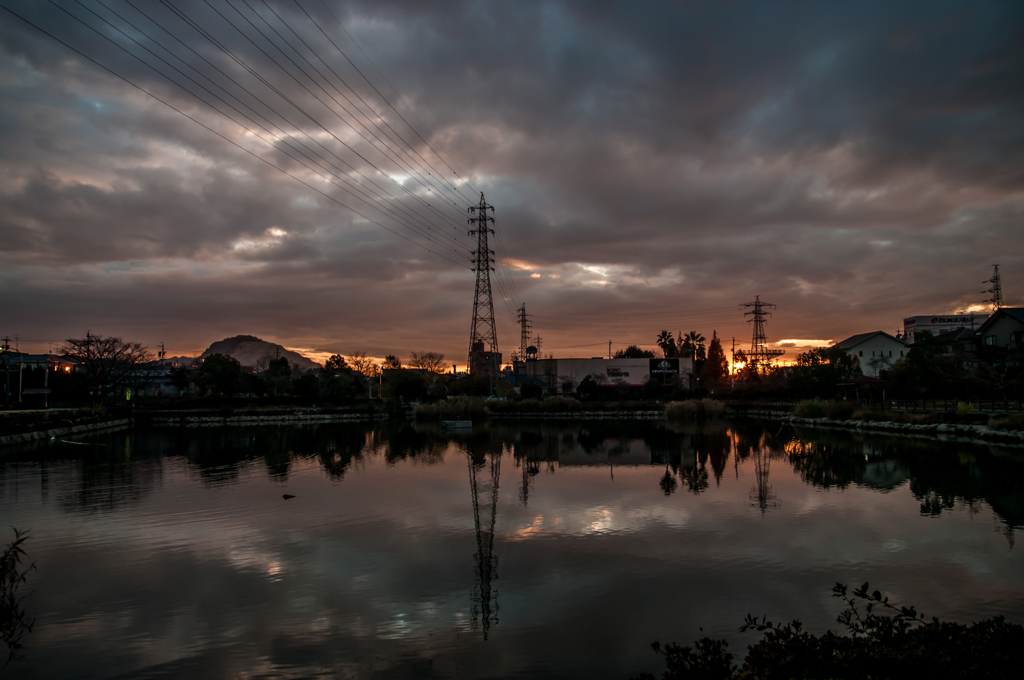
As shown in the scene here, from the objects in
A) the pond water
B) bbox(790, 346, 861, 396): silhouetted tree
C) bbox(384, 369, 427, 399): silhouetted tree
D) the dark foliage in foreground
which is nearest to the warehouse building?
bbox(384, 369, 427, 399): silhouetted tree

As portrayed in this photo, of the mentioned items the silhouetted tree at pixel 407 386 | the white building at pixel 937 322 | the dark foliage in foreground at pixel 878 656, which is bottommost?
the dark foliage in foreground at pixel 878 656

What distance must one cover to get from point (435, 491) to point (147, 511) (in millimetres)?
8678

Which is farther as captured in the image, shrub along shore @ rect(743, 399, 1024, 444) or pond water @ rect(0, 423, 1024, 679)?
shrub along shore @ rect(743, 399, 1024, 444)

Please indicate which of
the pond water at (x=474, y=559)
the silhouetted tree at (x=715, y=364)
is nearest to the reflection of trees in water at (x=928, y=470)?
the pond water at (x=474, y=559)

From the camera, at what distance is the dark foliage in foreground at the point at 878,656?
5.53m

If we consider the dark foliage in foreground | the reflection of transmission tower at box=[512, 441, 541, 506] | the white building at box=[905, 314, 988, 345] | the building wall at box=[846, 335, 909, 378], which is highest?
the white building at box=[905, 314, 988, 345]

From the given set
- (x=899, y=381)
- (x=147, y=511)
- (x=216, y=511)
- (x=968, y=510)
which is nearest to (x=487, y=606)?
(x=216, y=511)

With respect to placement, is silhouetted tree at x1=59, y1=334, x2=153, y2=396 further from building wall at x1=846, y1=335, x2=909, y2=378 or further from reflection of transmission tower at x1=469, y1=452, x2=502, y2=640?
building wall at x1=846, y1=335, x2=909, y2=378

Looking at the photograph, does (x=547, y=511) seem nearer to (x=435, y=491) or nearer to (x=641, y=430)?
(x=435, y=491)

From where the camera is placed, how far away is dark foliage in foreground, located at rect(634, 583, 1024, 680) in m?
5.53

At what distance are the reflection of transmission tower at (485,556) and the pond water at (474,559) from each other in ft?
0.25

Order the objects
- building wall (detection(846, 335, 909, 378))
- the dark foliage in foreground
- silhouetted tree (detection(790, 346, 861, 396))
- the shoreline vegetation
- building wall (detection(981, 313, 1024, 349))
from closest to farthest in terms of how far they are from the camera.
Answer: the dark foliage in foreground → the shoreline vegetation → building wall (detection(981, 313, 1024, 349)) → silhouetted tree (detection(790, 346, 861, 396)) → building wall (detection(846, 335, 909, 378))

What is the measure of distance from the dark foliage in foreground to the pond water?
1142 mm

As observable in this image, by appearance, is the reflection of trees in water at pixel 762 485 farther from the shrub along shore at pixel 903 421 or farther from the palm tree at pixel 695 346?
the palm tree at pixel 695 346
